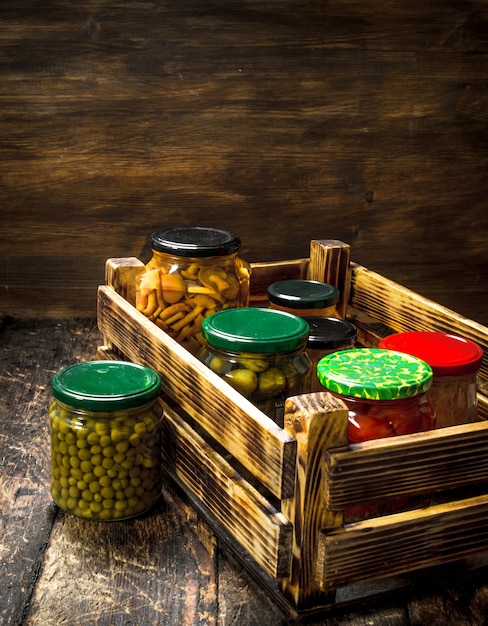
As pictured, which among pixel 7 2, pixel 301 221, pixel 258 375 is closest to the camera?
pixel 258 375

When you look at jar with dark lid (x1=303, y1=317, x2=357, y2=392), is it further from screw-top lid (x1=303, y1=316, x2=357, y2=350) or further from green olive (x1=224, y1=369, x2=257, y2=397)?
green olive (x1=224, y1=369, x2=257, y2=397)

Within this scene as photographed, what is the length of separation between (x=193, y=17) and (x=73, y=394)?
770mm

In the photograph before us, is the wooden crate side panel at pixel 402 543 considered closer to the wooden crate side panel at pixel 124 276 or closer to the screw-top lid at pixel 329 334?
the screw-top lid at pixel 329 334

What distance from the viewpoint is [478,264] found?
1607 millimetres

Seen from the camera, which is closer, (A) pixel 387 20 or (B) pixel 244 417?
(B) pixel 244 417

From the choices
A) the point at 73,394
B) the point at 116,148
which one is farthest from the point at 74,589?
the point at 116,148

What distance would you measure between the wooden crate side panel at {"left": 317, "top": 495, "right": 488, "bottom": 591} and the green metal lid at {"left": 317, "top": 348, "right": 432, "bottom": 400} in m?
0.11

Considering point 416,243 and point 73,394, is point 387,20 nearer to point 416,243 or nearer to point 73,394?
point 416,243

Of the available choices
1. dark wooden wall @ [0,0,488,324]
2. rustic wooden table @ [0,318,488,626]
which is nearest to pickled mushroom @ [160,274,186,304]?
rustic wooden table @ [0,318,488,626]

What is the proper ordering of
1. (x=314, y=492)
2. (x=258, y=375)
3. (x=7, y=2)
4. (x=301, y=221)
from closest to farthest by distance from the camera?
(x=314, y=492)
(x=258, y=375)
(x=7, y=2)
(x=301, y=221)

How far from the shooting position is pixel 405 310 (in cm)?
114

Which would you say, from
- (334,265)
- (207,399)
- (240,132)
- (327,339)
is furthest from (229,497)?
(240,132)

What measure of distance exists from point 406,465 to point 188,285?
39 cm

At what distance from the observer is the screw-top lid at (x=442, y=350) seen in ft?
2.89
